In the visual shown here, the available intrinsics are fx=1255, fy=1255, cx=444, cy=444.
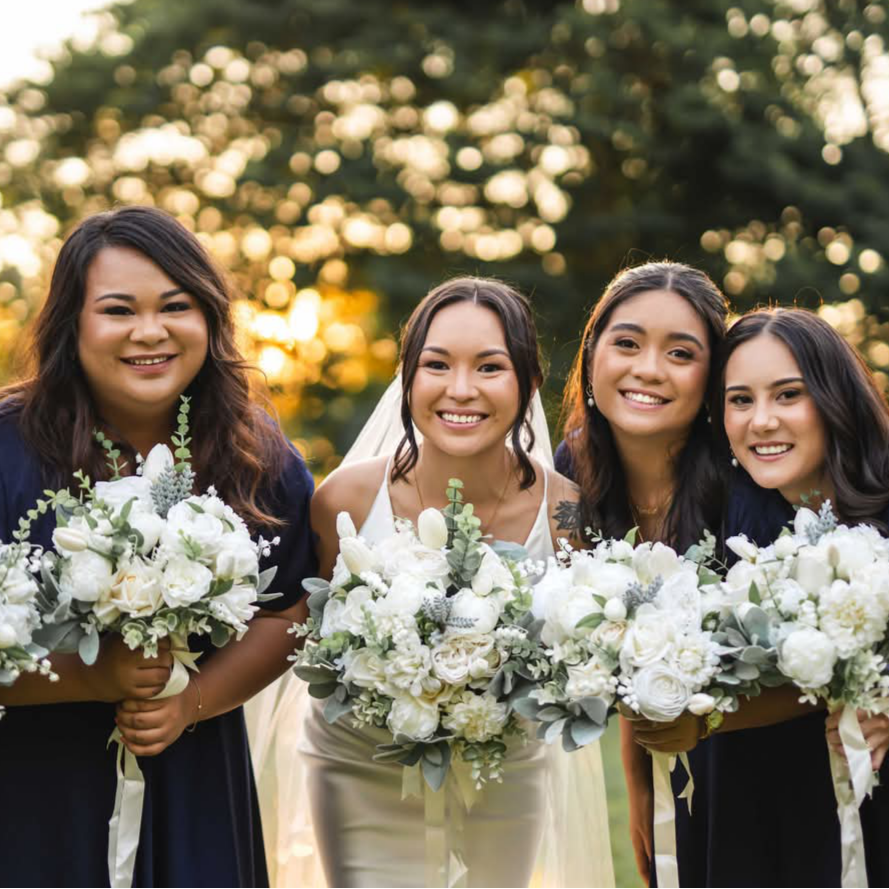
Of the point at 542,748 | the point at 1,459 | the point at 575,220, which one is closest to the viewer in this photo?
the point at 1,459

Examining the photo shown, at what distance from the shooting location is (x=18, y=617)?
136 inches

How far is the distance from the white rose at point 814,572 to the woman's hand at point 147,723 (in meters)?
1.95

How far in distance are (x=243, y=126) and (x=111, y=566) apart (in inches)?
597

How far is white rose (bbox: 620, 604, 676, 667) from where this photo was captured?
11.6 feet

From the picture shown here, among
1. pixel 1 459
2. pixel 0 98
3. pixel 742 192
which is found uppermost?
pixel 0 98

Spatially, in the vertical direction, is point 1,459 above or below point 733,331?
below

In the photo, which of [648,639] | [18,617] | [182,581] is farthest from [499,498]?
[18,617]

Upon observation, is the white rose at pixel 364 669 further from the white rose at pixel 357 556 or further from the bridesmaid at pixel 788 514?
the bridesmaid at pixel 788 514

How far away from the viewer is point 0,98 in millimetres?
17562

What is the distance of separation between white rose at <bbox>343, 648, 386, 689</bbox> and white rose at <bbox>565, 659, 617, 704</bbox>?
571mm

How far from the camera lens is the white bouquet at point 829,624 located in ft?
11.7

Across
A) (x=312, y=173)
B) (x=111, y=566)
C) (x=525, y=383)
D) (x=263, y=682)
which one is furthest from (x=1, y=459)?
(x=312, y=173)

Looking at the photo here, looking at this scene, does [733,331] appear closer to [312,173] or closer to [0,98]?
[312,173]

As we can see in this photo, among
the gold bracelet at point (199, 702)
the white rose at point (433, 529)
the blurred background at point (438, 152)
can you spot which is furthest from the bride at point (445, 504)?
the blurred background at point (438, 152)
